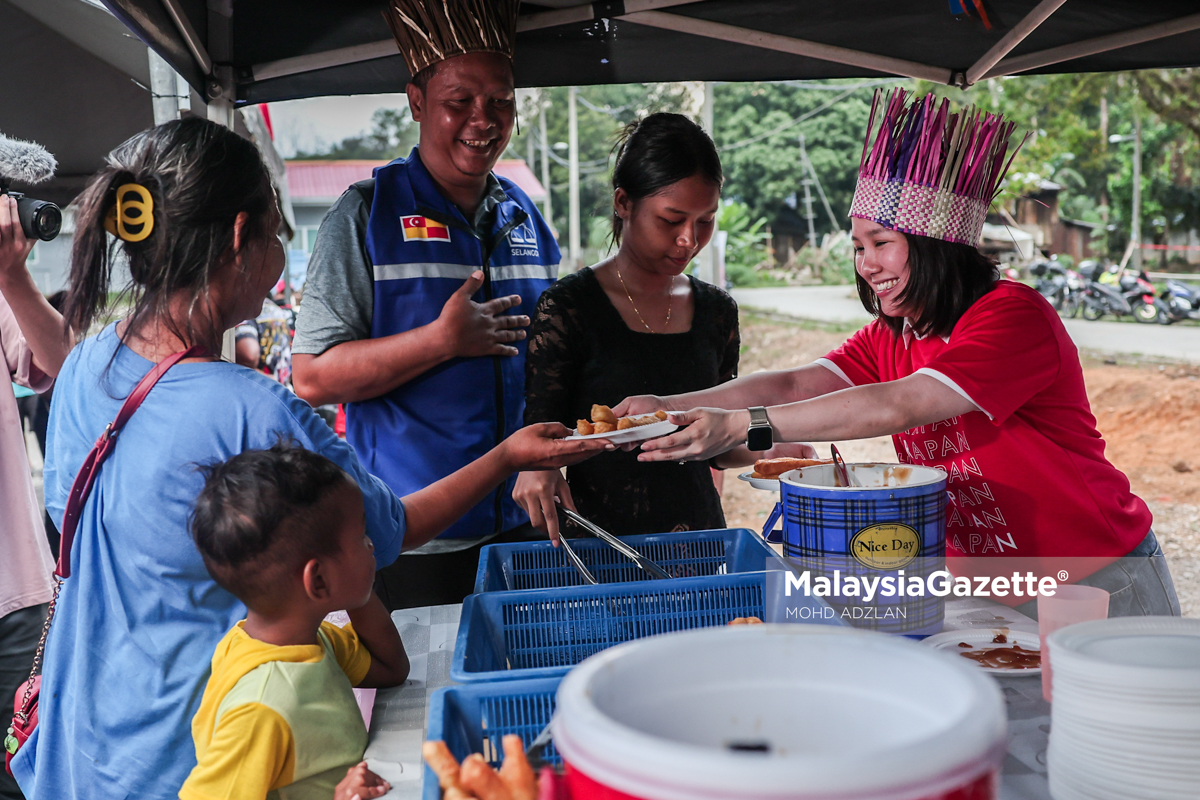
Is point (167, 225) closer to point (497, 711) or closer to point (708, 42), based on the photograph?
point (497, 711)

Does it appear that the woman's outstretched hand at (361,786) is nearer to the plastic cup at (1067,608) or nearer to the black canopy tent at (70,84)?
the plastic cup at (1067,608)

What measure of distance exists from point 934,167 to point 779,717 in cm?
147

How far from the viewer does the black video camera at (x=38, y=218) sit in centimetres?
199

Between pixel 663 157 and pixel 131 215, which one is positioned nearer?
pixel 131 215

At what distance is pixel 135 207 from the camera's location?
1.29 m

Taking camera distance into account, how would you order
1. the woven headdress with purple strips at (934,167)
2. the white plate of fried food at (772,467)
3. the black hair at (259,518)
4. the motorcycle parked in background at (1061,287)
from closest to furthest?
the black hair at (259,518)
the woven headdress with purple strips at (934,167)
the white plate of fried food at (772,467)
the motorcycle parked in background at (1061,287)

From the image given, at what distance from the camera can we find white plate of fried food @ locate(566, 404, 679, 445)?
1.72 m

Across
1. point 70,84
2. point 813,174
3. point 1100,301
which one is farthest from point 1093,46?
point 813,174

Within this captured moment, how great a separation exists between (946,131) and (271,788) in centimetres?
166

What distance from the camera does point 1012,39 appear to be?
2.82m

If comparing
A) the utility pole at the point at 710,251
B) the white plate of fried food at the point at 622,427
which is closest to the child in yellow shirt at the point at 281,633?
the white plate of fried food at the point at 622,427

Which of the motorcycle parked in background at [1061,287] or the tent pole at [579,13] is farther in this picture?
the motorcycle parked in background at [1061,287]

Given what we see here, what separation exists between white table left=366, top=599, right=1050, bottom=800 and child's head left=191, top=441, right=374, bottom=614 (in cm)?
21

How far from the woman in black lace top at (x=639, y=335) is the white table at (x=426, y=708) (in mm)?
515
